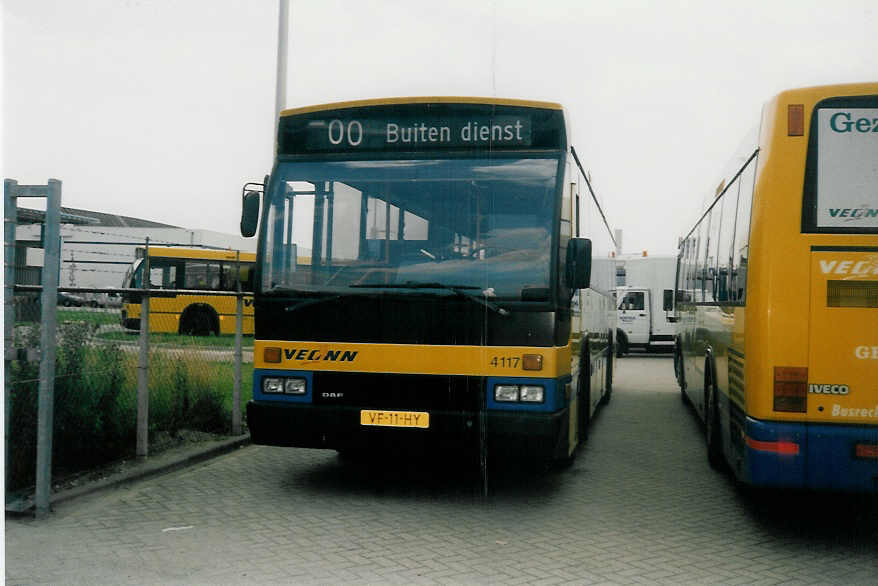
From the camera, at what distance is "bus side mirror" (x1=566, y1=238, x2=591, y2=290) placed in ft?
22.1

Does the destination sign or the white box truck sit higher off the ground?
the destination sign

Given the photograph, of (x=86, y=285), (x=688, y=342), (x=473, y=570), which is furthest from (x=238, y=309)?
(x=688, y=342)

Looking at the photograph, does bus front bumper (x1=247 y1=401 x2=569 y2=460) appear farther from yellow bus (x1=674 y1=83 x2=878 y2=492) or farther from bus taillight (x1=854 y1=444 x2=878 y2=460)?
bus taillight (x1=854 y1=444 x2=878 y2=460)

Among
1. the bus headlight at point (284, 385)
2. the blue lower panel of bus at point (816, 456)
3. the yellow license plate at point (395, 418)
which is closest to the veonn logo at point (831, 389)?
the blue lower panel of bus at point (816, 456)

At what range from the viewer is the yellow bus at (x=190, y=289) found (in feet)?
26.6

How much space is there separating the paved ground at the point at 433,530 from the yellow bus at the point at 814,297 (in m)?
0.71

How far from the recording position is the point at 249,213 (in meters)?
7.21

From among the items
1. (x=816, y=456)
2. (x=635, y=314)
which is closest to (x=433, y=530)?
(x=816, y=456)

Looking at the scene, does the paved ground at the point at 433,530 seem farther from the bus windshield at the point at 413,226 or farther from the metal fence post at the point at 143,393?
the bus windshield at the point at 413,226

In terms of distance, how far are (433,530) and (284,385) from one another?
1.69m

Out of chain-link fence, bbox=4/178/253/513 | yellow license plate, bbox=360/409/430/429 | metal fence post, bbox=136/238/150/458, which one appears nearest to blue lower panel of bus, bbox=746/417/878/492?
yellow license plate, bbox=360/409/430/429

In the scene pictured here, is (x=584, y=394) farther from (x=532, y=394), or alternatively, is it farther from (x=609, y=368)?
(x=609, y=368)

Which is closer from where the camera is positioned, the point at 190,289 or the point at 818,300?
the point at 818,300

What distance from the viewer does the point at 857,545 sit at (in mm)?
5973
